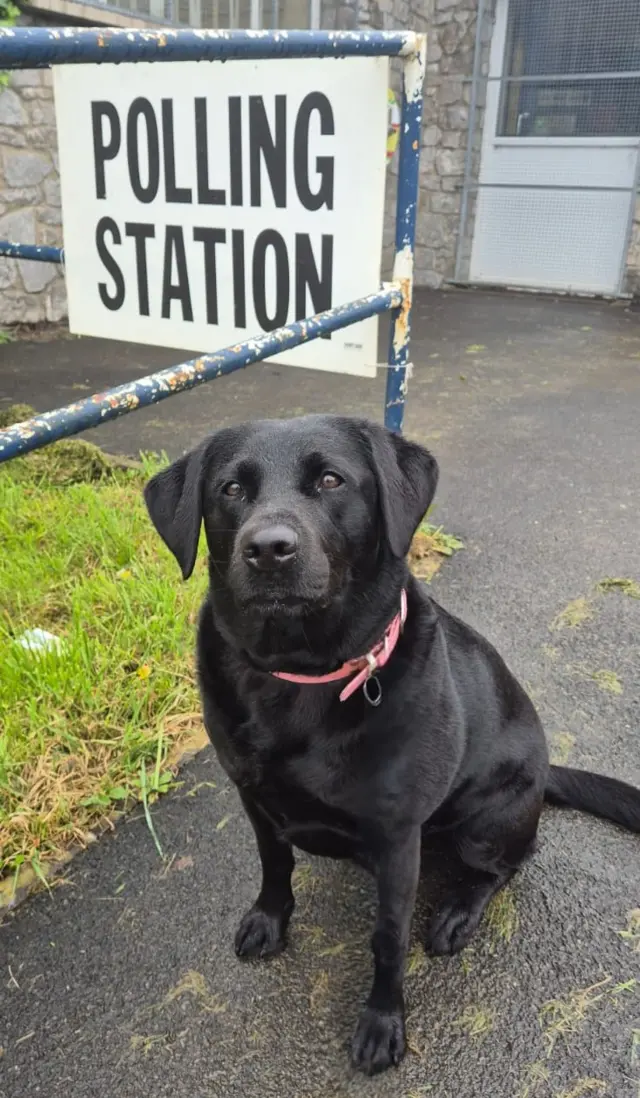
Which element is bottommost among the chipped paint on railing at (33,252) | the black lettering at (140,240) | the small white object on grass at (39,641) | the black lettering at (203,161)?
the small white object on grass at (39,641)

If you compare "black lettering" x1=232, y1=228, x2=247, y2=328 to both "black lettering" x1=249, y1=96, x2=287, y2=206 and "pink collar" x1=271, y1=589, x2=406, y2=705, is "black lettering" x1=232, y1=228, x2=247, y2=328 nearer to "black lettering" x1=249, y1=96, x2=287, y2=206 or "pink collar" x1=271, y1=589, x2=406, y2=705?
"black lettering" x1=249, y1=96, x2=287, y2=206

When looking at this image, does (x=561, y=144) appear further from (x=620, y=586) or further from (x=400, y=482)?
(x=400, y=482)

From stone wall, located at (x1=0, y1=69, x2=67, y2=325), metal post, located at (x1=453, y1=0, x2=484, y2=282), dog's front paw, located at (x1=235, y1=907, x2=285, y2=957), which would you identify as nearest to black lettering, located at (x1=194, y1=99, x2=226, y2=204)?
dog's front paw, located at (x1=235, y1=907, x2=285, y2=957)

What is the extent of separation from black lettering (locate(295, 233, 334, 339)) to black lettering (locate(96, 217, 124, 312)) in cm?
52

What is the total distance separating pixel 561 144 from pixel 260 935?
31.2ft

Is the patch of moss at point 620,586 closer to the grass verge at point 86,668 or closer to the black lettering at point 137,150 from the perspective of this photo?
the grass verge at point 86,668

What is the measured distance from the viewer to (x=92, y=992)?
169 cm

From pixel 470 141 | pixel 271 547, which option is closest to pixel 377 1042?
pixel 271 547

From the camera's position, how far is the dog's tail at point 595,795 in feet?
6.58

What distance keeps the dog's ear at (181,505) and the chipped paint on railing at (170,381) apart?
172mm

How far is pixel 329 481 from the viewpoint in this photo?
1.56 metres

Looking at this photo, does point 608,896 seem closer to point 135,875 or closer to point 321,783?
point 321,783

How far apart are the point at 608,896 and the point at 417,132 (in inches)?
88.6

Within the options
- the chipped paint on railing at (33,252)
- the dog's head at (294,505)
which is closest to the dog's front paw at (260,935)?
the dog's head at (294,505)
